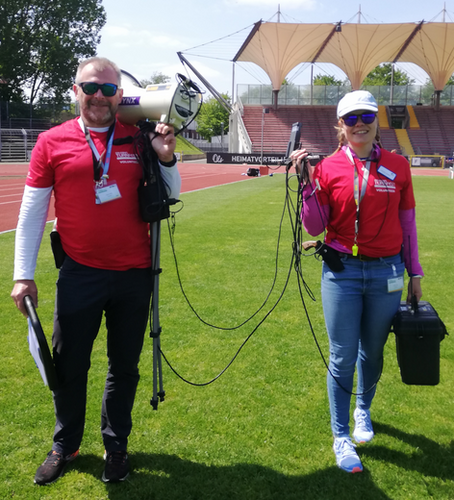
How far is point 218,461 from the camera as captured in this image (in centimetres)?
283

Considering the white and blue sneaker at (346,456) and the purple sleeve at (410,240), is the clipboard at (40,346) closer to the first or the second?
the white and blue sneaker at (346,456)

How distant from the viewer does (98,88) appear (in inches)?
91.7

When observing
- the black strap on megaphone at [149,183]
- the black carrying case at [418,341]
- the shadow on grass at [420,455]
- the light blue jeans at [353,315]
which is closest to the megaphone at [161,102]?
the black strap on megaphone at [149,183]

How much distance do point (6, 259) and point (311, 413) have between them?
240 inches

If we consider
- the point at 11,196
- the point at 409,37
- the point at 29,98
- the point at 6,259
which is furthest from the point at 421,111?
the point at 6,259

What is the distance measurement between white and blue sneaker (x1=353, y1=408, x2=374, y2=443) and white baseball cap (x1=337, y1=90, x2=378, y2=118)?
191cm

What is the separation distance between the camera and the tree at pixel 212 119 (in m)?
82.3

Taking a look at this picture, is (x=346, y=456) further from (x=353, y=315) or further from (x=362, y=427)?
(x=353, y=315)

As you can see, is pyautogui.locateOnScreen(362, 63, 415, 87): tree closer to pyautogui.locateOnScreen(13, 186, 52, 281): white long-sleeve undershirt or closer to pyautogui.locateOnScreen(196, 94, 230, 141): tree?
pyautogui.locateOnScreen(196, 94, 230, 141): tree

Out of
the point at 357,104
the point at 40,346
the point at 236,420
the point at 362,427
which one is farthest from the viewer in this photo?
the point at 236,420

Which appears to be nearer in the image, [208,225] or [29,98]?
[208,225]

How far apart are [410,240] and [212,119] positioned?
84038 millimetres

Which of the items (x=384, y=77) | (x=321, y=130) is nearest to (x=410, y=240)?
(x=321, y=130)

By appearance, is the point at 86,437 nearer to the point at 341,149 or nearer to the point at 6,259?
the point at 341,149
